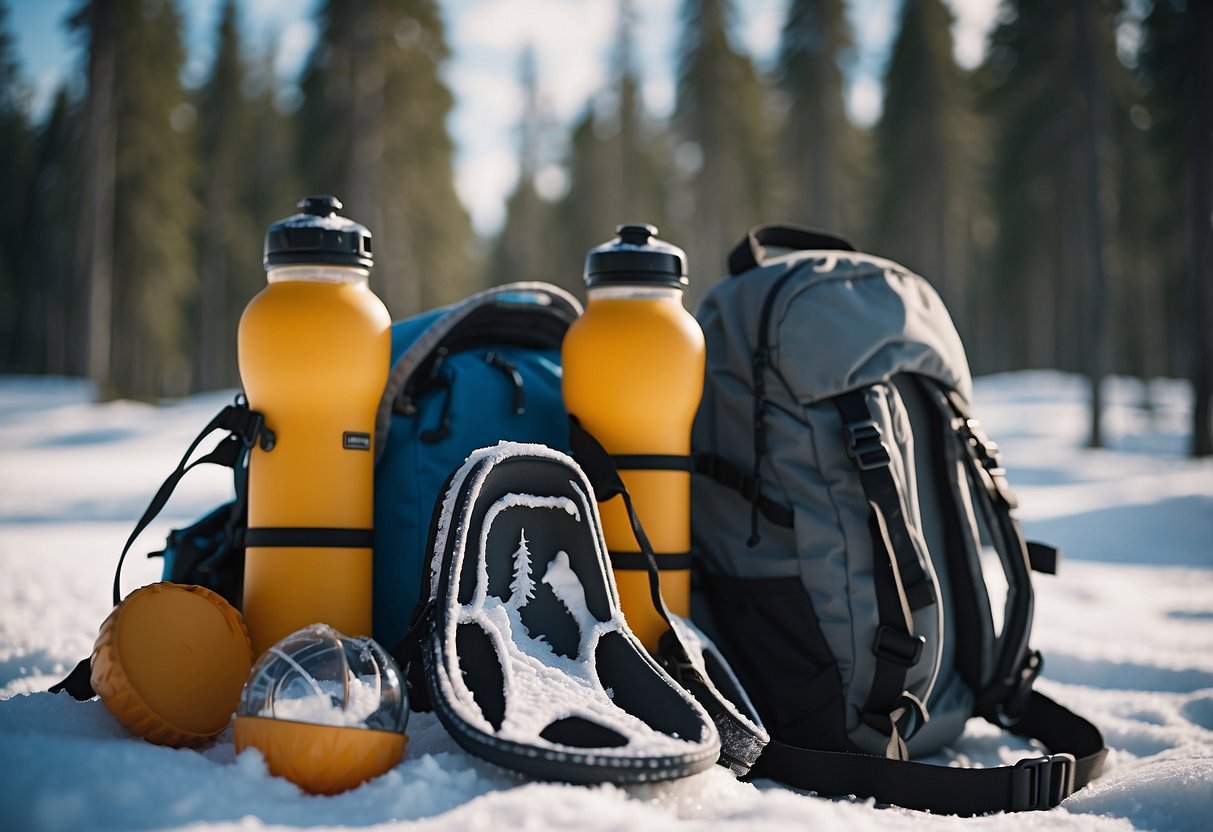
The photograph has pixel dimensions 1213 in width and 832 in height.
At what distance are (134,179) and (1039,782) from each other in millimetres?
20031

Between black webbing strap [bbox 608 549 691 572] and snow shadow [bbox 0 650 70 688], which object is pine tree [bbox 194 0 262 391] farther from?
black webbing strap [bbox 608 549 691 572]

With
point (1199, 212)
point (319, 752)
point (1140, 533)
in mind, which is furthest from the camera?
point (1199, 212)

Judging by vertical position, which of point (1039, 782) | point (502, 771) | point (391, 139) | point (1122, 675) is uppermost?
point (391, 139)

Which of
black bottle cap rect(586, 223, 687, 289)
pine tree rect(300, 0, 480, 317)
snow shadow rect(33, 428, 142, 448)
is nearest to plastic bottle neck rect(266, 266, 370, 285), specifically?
black bottle cap rect(586, 223, 687, 289)

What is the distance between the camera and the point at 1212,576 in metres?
4.62

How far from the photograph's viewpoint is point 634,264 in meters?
1.81

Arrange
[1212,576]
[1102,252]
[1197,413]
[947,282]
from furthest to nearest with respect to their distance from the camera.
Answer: [947,282]
[1102,252]
[1197,413]
[1212,576]

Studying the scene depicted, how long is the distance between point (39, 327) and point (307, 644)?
30.4 metres

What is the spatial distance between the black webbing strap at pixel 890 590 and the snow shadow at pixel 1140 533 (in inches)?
148

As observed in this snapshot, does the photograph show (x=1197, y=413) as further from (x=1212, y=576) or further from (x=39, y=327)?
(x=39, y=327)

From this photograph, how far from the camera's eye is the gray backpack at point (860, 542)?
1911 millimetres

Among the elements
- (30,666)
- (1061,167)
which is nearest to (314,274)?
(30,666)

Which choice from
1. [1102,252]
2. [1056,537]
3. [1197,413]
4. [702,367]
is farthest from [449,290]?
[702,367]

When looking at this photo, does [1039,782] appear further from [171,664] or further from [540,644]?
[171,664]
